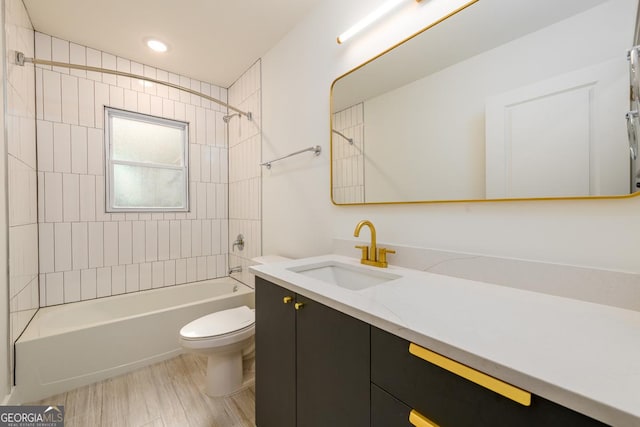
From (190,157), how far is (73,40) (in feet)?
4.01

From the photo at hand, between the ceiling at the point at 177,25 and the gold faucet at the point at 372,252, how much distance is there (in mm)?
1541

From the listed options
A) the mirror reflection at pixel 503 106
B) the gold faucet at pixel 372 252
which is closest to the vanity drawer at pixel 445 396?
the gold faucet at pixel 372 252

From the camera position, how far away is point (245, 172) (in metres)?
2.62

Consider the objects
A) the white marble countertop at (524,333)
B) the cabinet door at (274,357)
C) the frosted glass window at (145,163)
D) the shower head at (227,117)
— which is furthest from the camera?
the shower head at (227,117)

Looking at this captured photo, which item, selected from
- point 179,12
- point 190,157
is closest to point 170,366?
point 190,157

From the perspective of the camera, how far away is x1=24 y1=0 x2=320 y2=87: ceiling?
1725 millimetres

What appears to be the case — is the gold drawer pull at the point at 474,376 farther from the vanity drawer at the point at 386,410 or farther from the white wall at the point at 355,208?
the white wall at the point at 355,208

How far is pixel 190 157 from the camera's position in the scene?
273 centimetres

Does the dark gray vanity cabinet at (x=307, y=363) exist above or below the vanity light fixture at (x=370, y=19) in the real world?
below

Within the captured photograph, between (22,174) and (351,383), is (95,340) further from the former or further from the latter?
(351,383)

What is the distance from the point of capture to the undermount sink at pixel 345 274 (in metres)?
1.21

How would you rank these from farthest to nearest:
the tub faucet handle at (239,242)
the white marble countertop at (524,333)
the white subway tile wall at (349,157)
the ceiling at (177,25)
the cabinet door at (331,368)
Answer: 1. the tub faucet handle at (239,242)
2. the ceiling at (177,25)
3. the white subway tile wall at (349,157)
4. the cabinet door at (331,368)
5. the white marble countertop at (524,333)

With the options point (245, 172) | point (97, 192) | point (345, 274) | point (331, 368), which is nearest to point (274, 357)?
point (331, 368)

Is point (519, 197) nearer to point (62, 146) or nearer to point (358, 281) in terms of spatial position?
point (358, 281)
